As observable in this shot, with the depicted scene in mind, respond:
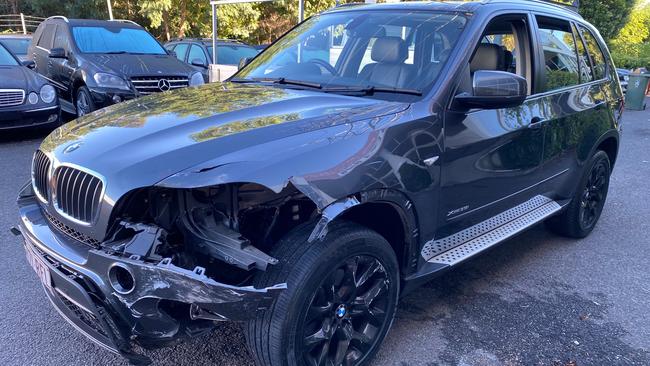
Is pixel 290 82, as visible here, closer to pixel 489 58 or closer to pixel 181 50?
pixel 489 58

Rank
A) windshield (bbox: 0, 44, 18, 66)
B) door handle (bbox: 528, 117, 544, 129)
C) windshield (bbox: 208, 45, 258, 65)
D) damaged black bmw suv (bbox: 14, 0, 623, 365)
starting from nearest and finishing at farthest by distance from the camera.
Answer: damaged black bmw suv (bbox: 14, 0, 623, 365)
door handle (bbox: 528, 117, 544, 129)
windshield (bbox: 0, 44, 18, 66)
windshield (bbox: 208, 45, 258, 65)

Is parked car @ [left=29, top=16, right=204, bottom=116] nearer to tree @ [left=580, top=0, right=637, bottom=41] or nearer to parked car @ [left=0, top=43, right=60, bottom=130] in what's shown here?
parked car @ [left=0, top=43, right=60, bottom=130]

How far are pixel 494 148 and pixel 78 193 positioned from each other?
91.4 inches

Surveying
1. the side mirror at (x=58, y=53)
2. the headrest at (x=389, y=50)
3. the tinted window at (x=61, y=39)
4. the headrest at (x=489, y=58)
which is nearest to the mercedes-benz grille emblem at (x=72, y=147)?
the headrest at (x=389, y=50)

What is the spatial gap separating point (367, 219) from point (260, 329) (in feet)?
2.71

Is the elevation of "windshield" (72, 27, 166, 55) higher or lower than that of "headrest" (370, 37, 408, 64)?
lower

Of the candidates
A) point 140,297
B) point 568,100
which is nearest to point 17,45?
point 568,100

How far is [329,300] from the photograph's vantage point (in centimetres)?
244

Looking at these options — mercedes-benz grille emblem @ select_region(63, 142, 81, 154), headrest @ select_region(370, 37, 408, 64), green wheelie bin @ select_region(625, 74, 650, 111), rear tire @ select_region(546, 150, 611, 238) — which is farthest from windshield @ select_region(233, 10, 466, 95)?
green wheelie bin @ select_region(625, 74, 650, 111)

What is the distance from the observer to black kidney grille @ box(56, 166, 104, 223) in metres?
2.22

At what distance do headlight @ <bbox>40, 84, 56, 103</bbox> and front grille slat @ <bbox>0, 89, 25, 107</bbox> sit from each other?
0.85 feet

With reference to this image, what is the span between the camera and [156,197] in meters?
2.21

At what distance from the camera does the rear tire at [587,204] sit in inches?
179

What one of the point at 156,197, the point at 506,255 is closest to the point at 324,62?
the point at 156,197
